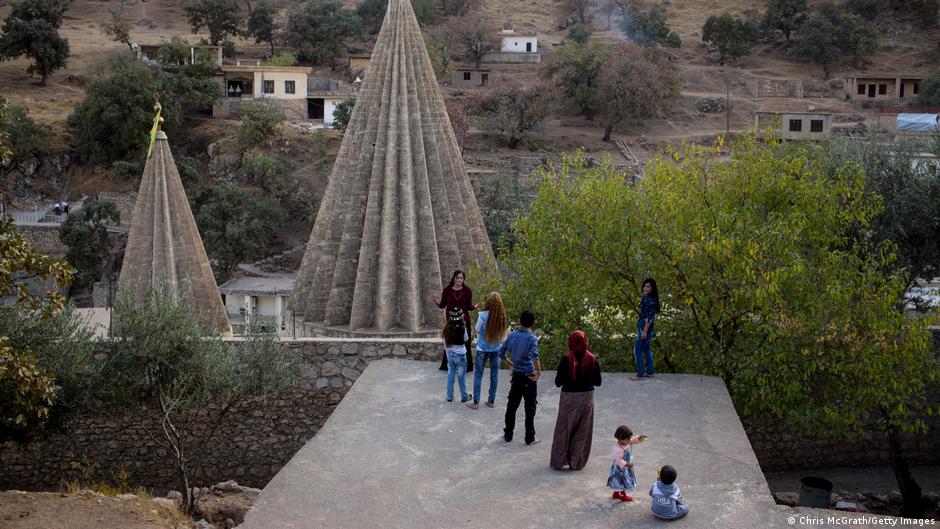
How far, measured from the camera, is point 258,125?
52844mm

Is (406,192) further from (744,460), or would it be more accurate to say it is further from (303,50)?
(303,50)

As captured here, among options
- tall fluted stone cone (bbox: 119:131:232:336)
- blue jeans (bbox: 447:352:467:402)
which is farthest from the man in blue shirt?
tall fluted stone cone (bbox: 119:131:232:336)

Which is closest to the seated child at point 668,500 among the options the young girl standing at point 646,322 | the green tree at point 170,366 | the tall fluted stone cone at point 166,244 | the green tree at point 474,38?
the young girl standing at point 646,322

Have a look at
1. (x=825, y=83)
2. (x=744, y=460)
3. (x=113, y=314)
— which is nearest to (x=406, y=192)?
(x=113, y=314)

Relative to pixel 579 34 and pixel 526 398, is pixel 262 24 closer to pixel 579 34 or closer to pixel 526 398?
pixel 579 34

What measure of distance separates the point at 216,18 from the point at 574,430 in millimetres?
64353

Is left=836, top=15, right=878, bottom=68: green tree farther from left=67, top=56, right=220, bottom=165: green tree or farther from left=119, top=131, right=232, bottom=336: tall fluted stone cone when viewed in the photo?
left=119, top=131, right=232, bottom=336: tall fluted stone cone

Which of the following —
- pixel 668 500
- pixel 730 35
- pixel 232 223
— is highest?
pixel 730 35

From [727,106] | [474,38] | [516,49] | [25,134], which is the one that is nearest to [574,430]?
[25,134]

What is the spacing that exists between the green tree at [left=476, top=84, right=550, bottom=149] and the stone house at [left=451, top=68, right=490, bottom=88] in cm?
741

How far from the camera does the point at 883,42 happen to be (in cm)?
7094

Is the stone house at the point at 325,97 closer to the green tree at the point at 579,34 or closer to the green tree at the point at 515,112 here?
the green tree at the point at 515,112

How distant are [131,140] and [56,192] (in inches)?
186

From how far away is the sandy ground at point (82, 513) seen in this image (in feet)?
36.7
